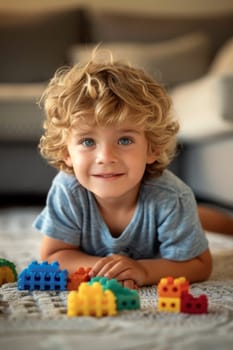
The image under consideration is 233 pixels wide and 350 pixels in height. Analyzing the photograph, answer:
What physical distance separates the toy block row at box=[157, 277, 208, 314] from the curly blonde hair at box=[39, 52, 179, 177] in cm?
27

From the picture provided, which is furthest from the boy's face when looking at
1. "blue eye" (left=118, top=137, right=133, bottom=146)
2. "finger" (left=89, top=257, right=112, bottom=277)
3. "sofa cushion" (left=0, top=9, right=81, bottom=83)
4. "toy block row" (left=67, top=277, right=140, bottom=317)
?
"sofa cushion" (left=0, top=9, right=81, bottom=83)

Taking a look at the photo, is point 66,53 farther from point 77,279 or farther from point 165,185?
point 77,279

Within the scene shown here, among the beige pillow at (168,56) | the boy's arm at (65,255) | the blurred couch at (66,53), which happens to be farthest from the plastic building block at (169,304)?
the beige pillow at (168,56)

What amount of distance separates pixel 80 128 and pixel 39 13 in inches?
66.5

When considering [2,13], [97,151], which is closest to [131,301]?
[97,151]

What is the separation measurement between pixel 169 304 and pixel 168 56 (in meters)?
1.64

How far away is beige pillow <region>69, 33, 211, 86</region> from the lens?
7.22 ft

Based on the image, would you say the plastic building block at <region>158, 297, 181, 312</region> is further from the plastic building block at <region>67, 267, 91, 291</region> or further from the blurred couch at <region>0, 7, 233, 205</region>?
the blurred couch at <region>0, 7, 233, 205</region>

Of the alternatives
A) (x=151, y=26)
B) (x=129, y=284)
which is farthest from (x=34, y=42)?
(x=129, y=284)

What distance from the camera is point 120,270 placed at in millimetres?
849

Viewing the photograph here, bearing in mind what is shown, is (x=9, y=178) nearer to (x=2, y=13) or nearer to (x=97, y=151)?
(x=2, y=13)

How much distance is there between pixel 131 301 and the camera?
0.73 meters

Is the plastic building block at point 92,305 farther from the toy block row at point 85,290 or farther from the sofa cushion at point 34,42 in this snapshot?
the sofa cushion at point 34,42

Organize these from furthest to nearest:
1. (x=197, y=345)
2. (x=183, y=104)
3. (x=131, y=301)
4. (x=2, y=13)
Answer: (x=2, y=13) → (x=183, y=104) → (x=131, y=301) → (x=197, y=345)
